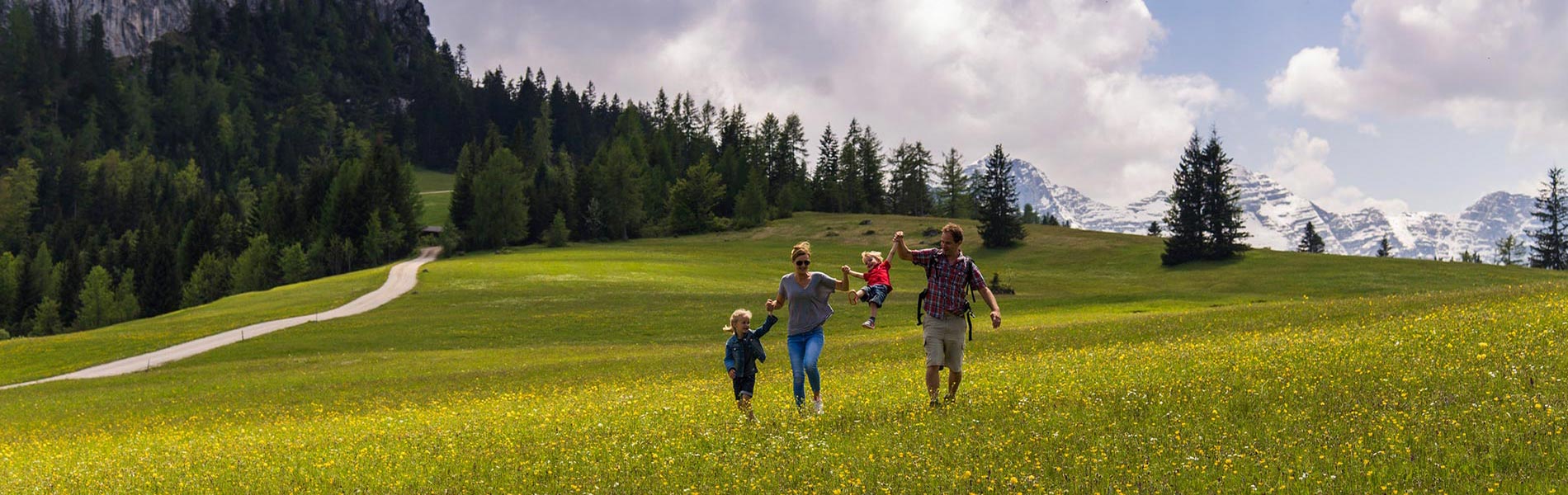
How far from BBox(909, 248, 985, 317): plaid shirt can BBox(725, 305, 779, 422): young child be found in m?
2.47

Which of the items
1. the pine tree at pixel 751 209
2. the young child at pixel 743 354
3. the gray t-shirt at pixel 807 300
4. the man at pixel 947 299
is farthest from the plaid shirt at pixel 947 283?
the pine tree at pixel 751 209

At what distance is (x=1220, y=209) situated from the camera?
92125 mm

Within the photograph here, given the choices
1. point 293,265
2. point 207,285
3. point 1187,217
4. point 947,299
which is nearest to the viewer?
point 947,299

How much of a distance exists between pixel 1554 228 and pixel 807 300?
146 metres

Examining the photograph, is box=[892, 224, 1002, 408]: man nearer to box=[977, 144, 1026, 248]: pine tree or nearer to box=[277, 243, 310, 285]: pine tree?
box=[977, 144, 1026, 248]: pine tree

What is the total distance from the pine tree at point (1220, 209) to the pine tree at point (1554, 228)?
5209 cm

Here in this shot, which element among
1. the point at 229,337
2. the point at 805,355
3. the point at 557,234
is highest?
the point at 557,234

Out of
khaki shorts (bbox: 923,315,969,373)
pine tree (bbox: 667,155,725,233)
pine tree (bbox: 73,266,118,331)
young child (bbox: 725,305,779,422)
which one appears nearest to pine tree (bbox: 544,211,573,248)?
pine tree (bbox: 667,155,725,233)

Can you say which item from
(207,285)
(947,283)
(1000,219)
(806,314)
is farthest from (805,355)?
(207,285)

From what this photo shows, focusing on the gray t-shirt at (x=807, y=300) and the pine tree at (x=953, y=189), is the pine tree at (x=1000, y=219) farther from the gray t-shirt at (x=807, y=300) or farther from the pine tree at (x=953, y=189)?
the gray t-shirt at (x=807, y=300)

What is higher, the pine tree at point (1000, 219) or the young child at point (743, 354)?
the pine tree at point (1000, 219)

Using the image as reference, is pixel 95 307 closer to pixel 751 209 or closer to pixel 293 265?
pixel 293 265

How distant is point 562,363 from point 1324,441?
2777 cm

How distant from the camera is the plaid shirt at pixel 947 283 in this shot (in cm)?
1295
